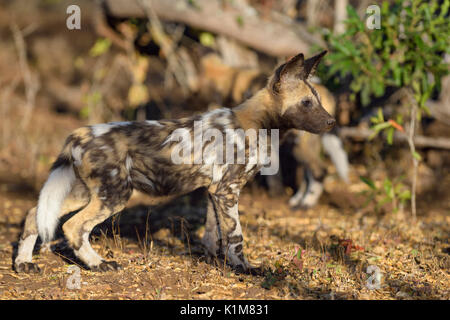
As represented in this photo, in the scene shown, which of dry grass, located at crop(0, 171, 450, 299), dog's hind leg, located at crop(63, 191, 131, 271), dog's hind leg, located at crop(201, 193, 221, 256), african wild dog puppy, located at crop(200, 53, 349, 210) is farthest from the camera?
african wild dog puppy, located at crop(200, 53, 349, 210)

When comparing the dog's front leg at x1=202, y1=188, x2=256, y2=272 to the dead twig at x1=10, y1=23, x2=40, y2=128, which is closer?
the dog's front leg at x1=202, y1=188, x2=256, y2=272

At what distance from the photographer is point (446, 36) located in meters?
5.01

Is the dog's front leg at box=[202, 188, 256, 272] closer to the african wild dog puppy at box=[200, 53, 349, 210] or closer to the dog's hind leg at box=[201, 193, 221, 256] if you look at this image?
the dog's hind leg at box=[201, 193, 221, 256]

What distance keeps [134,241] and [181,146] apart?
1.34 meters

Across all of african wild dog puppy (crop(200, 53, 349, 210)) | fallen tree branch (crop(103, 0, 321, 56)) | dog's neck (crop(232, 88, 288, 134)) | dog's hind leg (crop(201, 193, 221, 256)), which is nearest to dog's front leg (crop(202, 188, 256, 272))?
dog's hind leg (crop(201, 193, 221, 256))

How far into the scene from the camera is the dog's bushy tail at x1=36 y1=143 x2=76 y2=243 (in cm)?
384

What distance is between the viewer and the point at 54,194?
3.88 metres

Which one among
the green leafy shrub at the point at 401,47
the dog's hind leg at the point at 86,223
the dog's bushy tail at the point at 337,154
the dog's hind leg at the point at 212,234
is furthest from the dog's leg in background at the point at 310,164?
the dog's hind leg at the point at 86,223

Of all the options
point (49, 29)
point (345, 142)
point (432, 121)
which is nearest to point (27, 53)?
point (49, 29)

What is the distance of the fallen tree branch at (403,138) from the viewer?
725 centimetres

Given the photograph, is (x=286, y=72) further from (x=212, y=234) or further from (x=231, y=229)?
(x=212, y=234)

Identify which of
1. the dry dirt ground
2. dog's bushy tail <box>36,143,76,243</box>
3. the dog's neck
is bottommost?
the dry dirt ground
